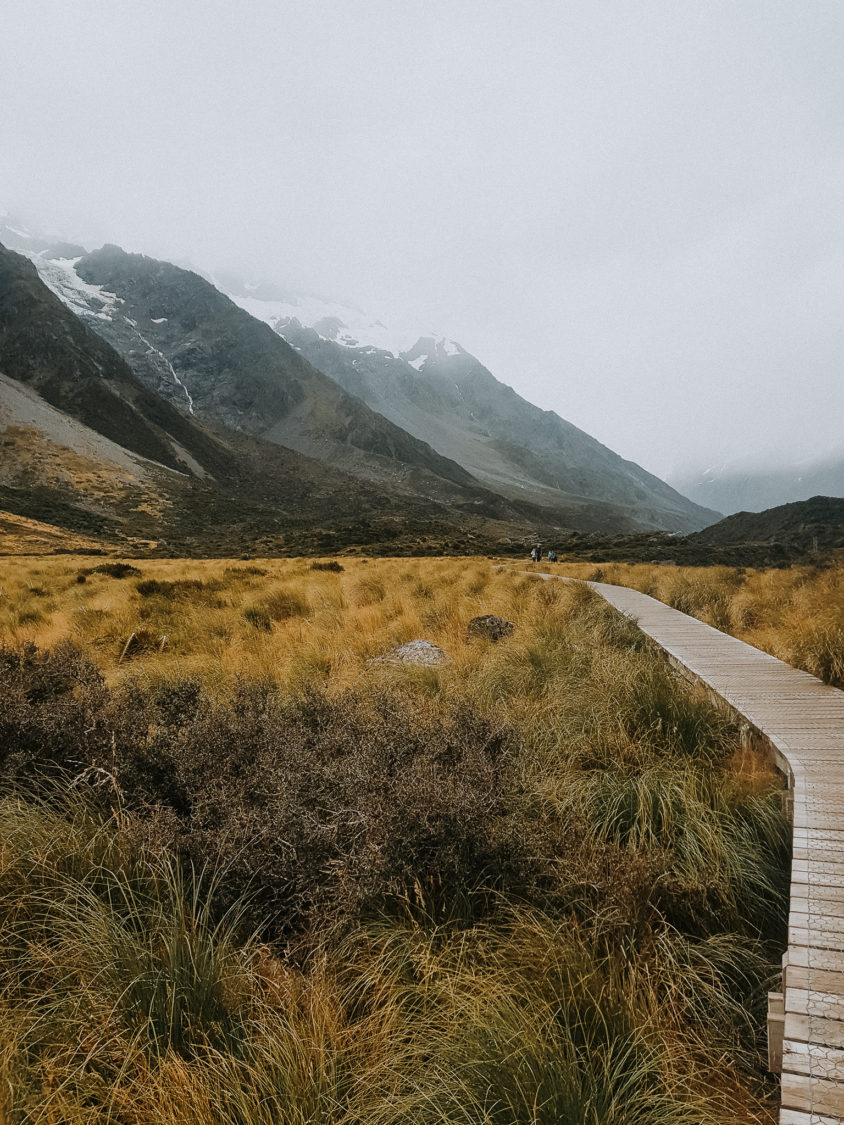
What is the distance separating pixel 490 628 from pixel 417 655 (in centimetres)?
191

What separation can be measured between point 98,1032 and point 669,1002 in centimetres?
207

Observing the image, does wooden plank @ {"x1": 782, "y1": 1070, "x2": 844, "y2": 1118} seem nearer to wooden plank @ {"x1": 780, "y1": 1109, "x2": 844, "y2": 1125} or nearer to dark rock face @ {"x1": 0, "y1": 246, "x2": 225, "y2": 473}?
wooden plank @ {"x1": 780, "y1": 1109, "x2": 844, "y2": 1125}

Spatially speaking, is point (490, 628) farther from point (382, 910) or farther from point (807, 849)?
point (382, 910)

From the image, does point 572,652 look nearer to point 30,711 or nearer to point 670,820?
point 670,820

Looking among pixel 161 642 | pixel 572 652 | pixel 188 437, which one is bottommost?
pixel 161 642

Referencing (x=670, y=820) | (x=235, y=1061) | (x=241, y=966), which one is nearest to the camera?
(x=235, y=1061)

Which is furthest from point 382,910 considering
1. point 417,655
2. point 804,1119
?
point 417,655

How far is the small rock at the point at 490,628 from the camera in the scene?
8.08 m

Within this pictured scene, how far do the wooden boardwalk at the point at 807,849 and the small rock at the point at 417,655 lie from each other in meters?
2.82

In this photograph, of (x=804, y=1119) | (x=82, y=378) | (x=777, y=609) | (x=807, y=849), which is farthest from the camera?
(x=82, y=378)

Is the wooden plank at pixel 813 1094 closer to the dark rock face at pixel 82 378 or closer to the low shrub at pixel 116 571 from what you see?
the low shrub at pixel 116 571

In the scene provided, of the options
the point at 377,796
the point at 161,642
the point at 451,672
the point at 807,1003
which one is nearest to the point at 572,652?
the point at 451,672

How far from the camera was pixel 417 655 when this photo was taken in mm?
6719

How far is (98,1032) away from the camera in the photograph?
1.72 m
